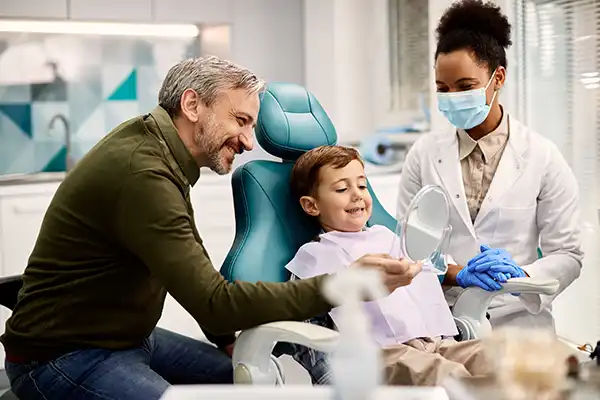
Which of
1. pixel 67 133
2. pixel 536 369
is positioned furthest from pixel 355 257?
pixel 67 133

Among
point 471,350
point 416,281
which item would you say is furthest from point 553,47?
point 471,350

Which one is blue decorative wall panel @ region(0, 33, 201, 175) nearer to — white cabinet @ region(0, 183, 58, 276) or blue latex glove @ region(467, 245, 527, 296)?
white cabinet @ region(0, 183, 58, 276)

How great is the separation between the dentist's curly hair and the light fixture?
92.1 inches

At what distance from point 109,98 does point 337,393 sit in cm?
337

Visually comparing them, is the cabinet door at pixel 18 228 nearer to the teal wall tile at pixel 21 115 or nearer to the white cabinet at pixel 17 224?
the white cabinet at pixel 17 224

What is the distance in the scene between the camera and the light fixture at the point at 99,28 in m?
3.87

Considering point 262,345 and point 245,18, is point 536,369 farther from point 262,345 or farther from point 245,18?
point 245,18

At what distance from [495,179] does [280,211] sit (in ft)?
2.13

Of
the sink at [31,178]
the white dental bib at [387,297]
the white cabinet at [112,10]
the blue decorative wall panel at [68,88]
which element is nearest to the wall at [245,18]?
the white cabinet at [112,10]

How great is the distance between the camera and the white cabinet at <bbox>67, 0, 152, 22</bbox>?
13.2ft

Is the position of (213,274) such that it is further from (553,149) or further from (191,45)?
(191,45)

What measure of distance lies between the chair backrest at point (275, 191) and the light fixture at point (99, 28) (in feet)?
7.54

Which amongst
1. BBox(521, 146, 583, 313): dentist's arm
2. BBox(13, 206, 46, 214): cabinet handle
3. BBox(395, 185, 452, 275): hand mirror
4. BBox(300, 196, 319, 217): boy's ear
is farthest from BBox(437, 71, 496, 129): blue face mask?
BBox(13, 206, 46, 214): cabinet handle

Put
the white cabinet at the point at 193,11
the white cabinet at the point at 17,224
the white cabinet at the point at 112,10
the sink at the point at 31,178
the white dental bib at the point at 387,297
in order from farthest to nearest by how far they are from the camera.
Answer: the white cabinet at the point at 193,11 < the white cabinet at the point at 112,10 < the sink at the point at 31,178 < the white cabinet at the point at 17,224 < the white dental bib at the point at 387,297
